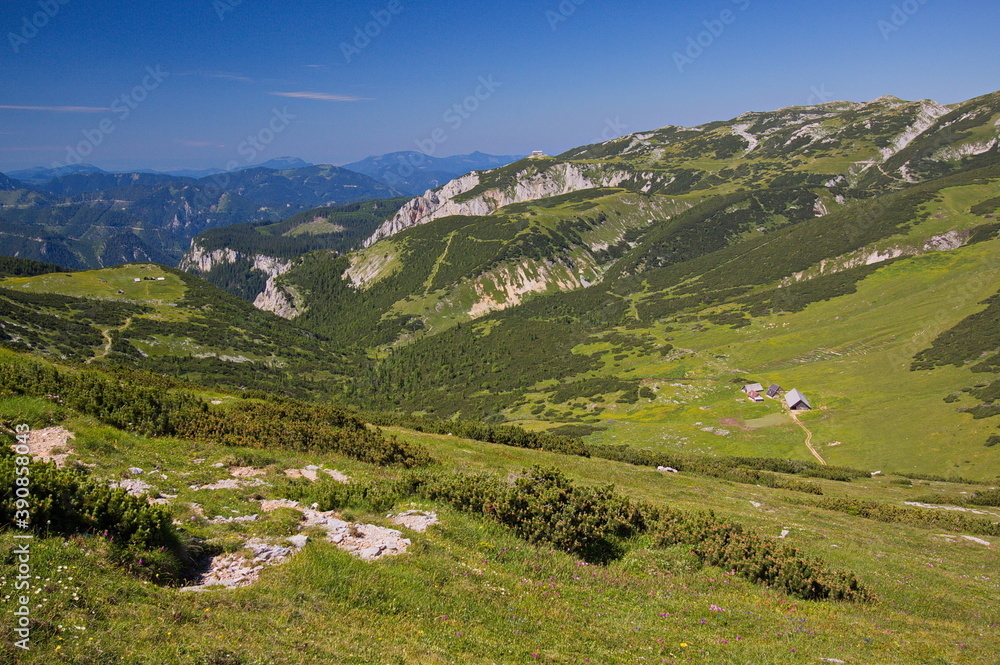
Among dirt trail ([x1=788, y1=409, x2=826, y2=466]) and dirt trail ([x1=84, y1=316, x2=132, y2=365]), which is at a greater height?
dirt trail ([x1=84, y1=316, x2=132, y2=365])

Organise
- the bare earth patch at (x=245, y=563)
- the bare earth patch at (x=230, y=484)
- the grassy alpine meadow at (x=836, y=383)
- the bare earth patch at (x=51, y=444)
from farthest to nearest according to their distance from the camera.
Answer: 1. the grassy alpine meadow at (x=836, y=383)
2. the bare earth patch at (x=230, y=484)
3. the bare earth patch at (x=51, y=444)
4. the bare earth patch at (x=245, y=563)

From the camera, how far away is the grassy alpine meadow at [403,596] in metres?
9.05

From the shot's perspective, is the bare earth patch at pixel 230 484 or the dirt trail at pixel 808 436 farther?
the dirt trail at pixel 808 436

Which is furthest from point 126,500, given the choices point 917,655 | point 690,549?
point 917,655

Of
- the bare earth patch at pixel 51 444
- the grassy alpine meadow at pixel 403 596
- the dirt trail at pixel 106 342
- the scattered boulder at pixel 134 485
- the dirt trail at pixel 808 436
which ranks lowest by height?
the dirt trail at pixel 808 436

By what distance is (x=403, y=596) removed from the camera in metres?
12.4

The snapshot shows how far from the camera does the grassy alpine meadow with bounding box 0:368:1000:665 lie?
9055 millimetres

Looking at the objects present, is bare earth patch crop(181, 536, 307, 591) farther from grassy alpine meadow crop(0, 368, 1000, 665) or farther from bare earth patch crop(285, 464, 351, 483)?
bare earth patch crop(285, 464, 351, 483)

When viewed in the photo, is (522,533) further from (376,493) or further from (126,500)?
(126,500)

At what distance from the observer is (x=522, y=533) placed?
18219mm

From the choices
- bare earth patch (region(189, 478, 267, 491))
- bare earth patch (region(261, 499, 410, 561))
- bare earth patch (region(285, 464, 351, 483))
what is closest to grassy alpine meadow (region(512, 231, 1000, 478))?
bare earth patch (region(285, 464, 351, 483))

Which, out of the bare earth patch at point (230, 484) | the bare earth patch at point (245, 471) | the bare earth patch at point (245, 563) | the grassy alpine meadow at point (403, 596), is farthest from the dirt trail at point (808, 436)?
the bare earth patch at point (245, 563)

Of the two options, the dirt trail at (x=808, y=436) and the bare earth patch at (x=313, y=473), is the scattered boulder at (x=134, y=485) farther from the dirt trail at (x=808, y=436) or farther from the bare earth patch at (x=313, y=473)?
the dirt trail at (x=808, y=436)

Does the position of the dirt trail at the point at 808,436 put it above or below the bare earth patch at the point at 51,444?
below
